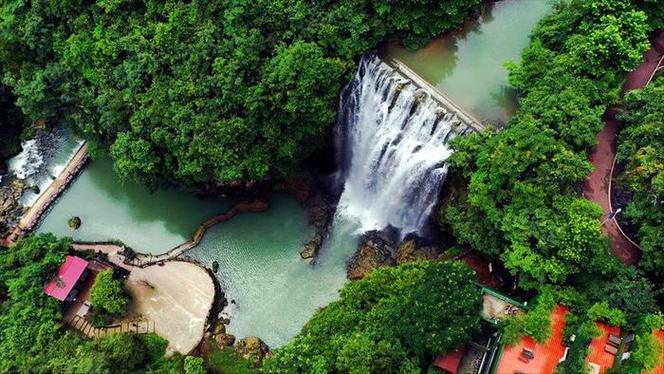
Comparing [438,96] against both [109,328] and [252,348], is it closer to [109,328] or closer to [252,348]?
[252,348]

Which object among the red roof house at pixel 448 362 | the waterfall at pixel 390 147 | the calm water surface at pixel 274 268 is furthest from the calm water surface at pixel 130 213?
the red roof house at pixel 448 362

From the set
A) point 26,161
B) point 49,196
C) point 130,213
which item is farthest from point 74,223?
point 26,161

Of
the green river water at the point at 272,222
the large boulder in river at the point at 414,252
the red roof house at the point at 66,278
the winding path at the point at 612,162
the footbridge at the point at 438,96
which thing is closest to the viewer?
the winding path at the point at 612,162

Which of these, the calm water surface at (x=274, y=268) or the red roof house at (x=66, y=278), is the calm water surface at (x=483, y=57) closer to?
the calm water surface at (x=274, y=268)

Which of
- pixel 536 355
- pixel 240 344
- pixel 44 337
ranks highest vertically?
pixel 536 355

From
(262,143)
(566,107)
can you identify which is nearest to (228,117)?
(262,143)

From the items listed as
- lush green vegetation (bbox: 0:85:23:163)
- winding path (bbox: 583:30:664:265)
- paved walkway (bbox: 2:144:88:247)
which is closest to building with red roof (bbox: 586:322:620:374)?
winding path (bbox: 583:30:664:265)
